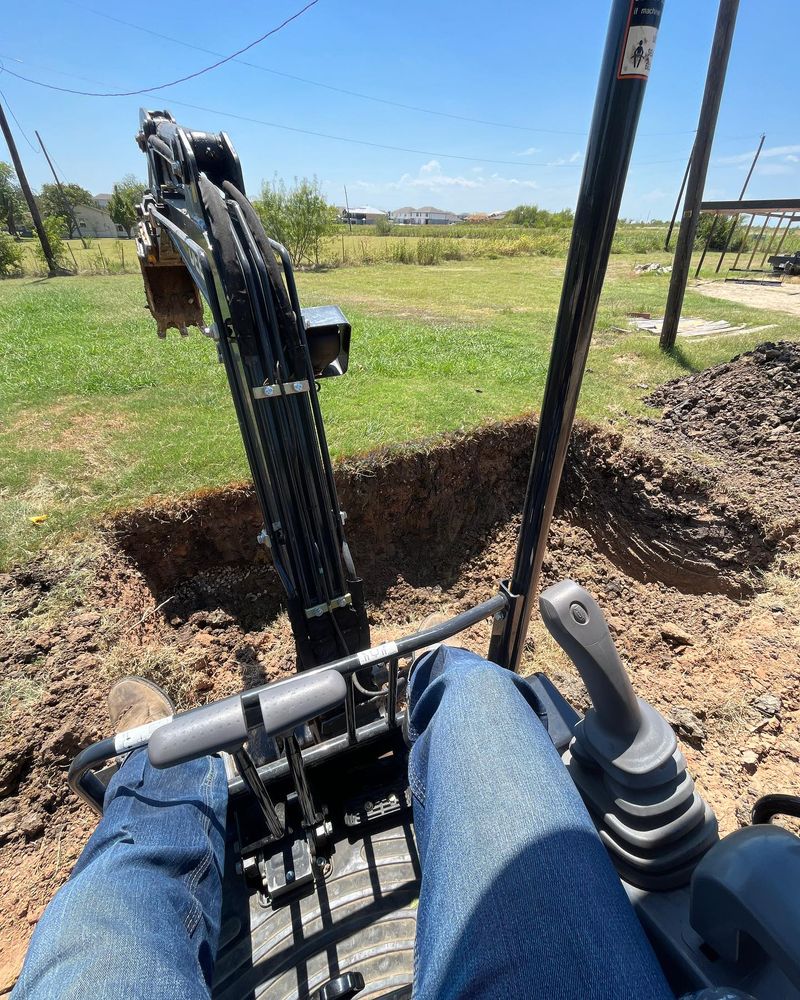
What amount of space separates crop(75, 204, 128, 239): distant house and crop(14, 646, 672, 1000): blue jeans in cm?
6547

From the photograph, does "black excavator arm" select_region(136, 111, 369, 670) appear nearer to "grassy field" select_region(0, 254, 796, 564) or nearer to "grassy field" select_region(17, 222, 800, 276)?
"grassy field" select_region(0, 254, 796, 564)

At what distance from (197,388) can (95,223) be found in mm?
65513

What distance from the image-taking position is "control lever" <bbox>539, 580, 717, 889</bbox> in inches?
51.1

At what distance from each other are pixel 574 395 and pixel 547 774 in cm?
109

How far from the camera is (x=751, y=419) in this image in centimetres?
579

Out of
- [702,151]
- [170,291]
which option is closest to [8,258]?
[170,291]

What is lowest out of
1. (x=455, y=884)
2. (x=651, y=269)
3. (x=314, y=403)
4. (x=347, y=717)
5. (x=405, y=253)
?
(x=651, y=269)

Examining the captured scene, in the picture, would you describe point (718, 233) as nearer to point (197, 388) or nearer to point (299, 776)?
point (197, 388)

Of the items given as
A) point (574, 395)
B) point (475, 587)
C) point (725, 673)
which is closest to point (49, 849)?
point (574, 395)

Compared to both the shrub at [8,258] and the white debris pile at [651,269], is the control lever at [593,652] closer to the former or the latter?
the white debris pile at [651,269]

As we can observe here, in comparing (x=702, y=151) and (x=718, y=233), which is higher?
(x=702, y=151)

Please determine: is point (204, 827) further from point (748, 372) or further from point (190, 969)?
point (748, 372)

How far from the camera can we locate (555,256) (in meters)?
28.4

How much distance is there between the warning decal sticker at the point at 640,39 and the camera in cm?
98
